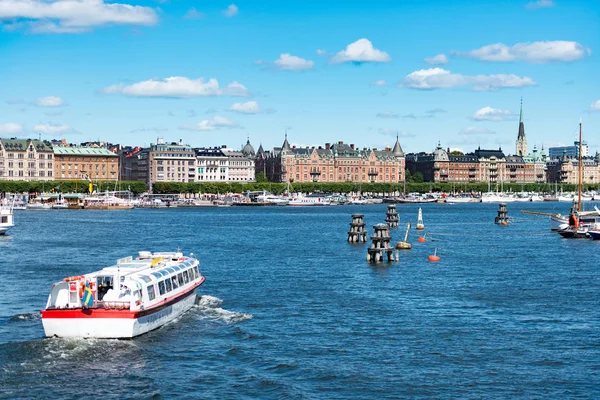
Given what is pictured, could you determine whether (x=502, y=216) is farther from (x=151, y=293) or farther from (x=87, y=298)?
(x=87, y=298)

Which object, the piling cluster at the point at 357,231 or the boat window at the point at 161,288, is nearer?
the boat window at the point at 161,288

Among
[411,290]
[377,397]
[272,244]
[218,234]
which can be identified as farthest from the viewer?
[218,234]

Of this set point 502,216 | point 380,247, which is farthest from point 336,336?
point 502,216

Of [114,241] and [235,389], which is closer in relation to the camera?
[235,389]

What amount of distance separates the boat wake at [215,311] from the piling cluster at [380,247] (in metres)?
19.1

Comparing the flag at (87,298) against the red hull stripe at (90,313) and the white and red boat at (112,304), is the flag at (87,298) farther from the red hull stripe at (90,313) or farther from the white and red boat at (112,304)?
the red hull stripe at (90,313)

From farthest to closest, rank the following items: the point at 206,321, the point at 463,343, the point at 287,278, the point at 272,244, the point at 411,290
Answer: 1. the point at 272,244
2. the point at 287,278
3. the point at 411,290
4. the point at 206,321
5. the point at 463,343

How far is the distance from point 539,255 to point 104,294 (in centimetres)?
4217

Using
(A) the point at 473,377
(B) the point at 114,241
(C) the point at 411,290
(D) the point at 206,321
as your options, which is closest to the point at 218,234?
(B) the point at 114,241

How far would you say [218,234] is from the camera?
92.4 metres

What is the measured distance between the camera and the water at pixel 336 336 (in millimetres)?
27656

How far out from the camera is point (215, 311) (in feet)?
129

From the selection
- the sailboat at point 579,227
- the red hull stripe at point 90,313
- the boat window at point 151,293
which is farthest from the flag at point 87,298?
the sailboat at point 579,227

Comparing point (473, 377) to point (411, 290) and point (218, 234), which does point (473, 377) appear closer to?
point (411, 290)
